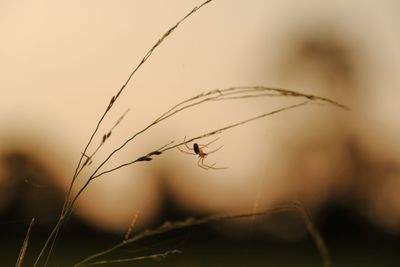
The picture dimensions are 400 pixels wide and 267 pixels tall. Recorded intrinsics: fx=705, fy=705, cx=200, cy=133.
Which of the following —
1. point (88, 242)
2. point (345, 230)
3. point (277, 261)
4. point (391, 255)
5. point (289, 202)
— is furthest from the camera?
point (345, 230)

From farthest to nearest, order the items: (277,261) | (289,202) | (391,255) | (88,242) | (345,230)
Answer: (345,230)
(88,242)
(391,255)
(277,261)
(289,202)

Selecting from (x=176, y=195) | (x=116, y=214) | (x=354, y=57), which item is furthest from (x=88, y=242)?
(x=354, y=57)

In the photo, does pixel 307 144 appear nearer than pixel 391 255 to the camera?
No

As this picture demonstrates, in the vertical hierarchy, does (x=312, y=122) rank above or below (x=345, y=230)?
above

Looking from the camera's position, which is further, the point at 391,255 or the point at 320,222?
the point at 320,222

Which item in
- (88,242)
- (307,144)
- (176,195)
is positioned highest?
(307,144)

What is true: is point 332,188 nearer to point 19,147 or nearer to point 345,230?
point 345,230

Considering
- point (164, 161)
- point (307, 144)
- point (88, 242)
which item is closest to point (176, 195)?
point (164, 161)

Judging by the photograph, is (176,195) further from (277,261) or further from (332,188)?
(277,261)

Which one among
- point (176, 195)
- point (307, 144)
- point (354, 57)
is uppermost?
point (354, 57)
